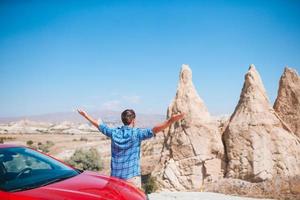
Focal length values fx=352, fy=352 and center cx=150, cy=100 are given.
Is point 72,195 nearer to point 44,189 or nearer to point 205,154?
point 44,189

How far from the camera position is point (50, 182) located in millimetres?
4172

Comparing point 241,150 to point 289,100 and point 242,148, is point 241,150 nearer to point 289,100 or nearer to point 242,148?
point 242,148

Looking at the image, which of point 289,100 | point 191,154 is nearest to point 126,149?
point 191,154

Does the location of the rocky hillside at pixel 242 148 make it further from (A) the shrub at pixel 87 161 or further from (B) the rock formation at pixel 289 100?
(A) the shrub at pixel 87 161

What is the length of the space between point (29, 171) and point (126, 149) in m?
1.43

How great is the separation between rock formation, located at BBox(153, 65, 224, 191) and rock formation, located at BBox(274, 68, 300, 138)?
2739 mm

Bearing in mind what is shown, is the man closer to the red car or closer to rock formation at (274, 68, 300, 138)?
the red car

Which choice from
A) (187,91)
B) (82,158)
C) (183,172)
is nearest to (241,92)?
(187,91)

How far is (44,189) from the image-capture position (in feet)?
12.6

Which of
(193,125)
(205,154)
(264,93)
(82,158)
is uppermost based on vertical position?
(264,93)

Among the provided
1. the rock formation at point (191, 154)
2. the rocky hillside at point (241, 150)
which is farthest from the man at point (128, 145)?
the rock formation at point (191, 154)

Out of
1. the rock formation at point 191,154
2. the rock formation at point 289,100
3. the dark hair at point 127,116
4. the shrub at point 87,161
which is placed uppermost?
the rock formation at point 289,100

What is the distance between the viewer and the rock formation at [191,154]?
11570 mm

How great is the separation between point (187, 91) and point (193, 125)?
1.59 meters
